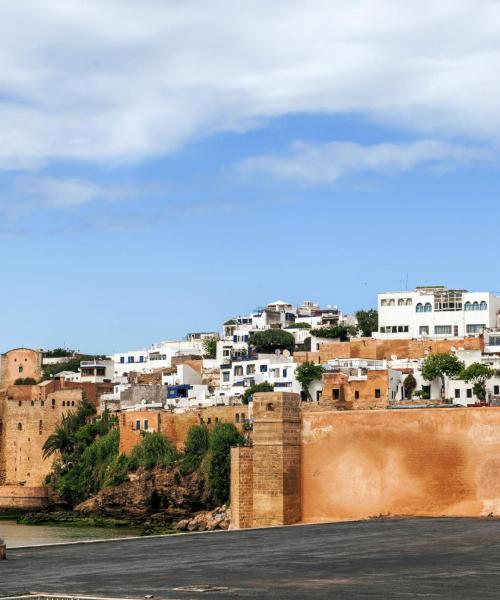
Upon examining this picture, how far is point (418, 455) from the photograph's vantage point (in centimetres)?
2362

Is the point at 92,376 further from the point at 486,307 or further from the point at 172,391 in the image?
the point at 486,307

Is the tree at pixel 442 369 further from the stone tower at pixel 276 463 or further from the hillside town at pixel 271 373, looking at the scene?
the stone tower at pixel 276 463

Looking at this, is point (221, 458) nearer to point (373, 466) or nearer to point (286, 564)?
point (373, 466)

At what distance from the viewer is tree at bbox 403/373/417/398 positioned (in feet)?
207

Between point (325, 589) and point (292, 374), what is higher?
point (292, 374)

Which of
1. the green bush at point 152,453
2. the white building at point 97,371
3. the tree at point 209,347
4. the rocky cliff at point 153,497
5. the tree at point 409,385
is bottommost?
the rocky cliff at point 153,497

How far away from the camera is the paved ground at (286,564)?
13594mm

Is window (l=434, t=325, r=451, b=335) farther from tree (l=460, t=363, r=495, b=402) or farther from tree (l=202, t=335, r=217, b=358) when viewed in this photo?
tree (l=202, t=335, r=217, b=358)

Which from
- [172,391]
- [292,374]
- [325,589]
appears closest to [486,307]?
[292,374]

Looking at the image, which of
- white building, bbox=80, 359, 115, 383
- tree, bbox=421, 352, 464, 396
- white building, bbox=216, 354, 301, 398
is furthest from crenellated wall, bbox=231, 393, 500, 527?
white building, bbox=80, 359, 115, 383

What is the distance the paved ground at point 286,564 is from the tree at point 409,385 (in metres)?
41.6

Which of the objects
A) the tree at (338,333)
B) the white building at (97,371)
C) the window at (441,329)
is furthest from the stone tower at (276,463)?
the white building at (97,371)

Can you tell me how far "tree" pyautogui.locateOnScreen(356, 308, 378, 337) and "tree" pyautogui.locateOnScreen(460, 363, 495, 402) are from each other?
20088 millimetres

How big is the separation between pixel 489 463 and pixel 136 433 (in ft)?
134
